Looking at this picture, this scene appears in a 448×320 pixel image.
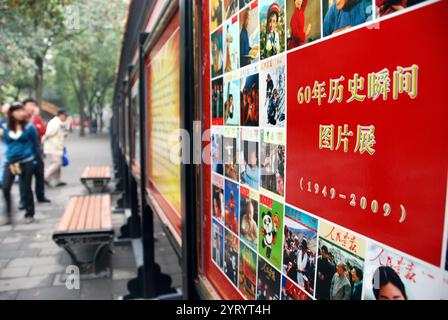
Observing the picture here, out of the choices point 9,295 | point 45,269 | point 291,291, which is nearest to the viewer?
point 291,291

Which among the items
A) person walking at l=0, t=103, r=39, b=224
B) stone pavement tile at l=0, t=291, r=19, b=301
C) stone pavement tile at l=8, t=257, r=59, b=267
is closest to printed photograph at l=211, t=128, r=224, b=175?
stone pavement tile at l=0, t=291, r=19, b=301

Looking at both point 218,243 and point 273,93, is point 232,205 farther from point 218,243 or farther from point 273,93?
point 273,93

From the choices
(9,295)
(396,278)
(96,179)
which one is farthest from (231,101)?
(96,179)

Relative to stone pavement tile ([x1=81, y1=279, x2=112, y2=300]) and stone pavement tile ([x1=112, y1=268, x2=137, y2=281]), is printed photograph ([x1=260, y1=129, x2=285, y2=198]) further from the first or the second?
stone pavement tile ([x1=112, y1=268, x2=137, y2=281])

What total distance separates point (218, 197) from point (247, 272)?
32cm

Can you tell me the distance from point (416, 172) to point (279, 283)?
1.81 ft

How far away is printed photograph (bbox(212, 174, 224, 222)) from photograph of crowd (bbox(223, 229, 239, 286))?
76 mm

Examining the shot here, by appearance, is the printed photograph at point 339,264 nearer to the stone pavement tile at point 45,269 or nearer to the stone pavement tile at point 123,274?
the stone pavement tile at point 123,274

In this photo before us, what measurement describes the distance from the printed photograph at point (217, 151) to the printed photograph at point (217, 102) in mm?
37

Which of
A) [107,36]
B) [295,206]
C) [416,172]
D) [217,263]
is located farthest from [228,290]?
[107,36]

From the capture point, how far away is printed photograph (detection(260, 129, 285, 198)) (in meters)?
1.03

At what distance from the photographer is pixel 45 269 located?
14.9ft

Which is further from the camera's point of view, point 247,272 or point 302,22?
point 247,272
